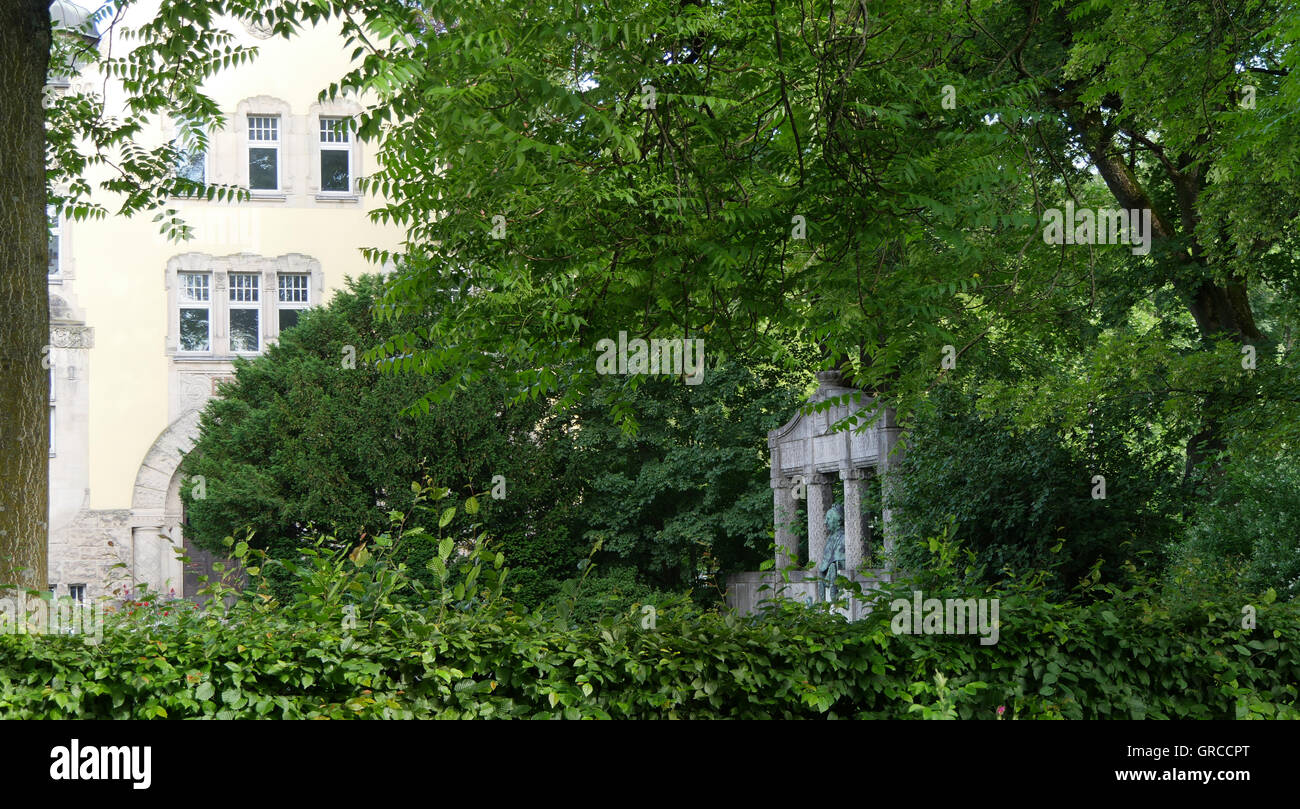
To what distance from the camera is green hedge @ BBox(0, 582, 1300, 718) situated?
473cm

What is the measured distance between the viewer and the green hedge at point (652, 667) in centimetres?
473

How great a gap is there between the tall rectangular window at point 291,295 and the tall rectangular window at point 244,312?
0.47 metres

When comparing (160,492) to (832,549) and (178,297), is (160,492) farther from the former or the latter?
(832,549)

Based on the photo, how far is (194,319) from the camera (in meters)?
23.6

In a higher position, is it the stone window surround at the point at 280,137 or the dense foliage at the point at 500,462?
the stone window surround at the point at 280,137

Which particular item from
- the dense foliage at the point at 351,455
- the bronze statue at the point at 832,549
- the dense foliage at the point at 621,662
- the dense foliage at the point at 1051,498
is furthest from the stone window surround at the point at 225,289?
the dense foliage at the point at 621,662

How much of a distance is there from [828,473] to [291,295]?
1382cm

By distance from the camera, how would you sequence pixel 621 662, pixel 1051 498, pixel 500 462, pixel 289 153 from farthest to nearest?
1. pixel 289 153
2. pixel 500 462
3. pixel 1051 498
4. pixel 621 662

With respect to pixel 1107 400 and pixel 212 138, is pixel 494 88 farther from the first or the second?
pixel 212 138

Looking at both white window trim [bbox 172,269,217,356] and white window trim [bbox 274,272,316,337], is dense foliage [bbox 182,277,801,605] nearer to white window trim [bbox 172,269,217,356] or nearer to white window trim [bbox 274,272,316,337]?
white window trim [bbox 172,269,217,356]

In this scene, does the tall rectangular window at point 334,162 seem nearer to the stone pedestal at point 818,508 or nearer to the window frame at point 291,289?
the window frame at point 291,289

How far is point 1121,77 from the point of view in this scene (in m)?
8.82

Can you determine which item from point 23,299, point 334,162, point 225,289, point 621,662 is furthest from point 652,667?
point 334,162

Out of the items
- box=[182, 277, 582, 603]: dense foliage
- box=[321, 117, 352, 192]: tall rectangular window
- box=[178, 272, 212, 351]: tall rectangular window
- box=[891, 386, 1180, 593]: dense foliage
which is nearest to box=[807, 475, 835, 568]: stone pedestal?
box=[891, 386, 1180, 593]: dense foliage
